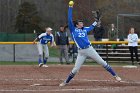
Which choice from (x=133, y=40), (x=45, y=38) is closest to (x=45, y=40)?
(x=45, y=38)

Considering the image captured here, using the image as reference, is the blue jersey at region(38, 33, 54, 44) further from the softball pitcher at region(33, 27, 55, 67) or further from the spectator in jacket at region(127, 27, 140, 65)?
the spectator in jacket at region(127, 27, 140, 65)

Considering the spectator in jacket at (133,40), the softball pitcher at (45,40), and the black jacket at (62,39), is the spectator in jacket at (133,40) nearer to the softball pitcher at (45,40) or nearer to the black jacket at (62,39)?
the black jacket at (62,39)

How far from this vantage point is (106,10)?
55.9 m

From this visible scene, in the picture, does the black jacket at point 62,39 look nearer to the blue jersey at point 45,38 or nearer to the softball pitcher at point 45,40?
the softball pitcher at point 45,40

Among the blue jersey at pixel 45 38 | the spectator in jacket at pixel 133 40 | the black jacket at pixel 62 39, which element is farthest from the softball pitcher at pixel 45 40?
the spectator in jacket at pixel 133 40

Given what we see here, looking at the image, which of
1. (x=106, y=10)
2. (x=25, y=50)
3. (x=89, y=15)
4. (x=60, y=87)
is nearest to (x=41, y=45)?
(x=25, y=50)

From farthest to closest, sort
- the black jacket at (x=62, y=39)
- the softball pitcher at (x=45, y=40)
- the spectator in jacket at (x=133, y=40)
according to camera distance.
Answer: the black jacket at (x=62, y=39)
the spectator in jacket at (x=133, y=40)
the softball pitcher at (x=45, y=40)

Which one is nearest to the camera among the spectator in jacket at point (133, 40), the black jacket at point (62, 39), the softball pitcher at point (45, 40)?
the softball pitcher at point (45, 40)

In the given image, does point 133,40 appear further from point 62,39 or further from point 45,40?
point 45,40

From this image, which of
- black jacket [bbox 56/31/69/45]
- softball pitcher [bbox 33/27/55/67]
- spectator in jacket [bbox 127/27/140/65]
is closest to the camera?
softball pitcher [bbox 33/27/55/67]

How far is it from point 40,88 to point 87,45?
80.8 inches

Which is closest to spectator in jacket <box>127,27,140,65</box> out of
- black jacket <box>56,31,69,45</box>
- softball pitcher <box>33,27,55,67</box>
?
black jacket <box>56,31,69,45</box>

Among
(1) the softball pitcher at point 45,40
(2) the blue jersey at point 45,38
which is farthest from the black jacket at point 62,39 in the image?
(2) the blue jersey at point 45,38

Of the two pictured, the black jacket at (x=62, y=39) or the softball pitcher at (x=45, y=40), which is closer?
the softball pitcher at (x=45, y=40)
